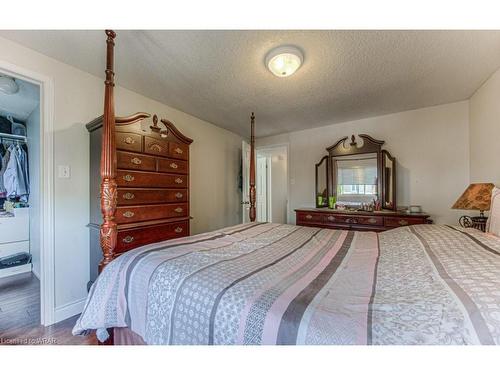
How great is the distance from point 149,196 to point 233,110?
1607 millimetres

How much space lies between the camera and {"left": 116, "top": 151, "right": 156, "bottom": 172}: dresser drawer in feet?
Result: 6.10

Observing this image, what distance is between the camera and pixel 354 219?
2.90 metres

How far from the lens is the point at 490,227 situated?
1.54 m

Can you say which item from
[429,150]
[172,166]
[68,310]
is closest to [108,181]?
[172,166]

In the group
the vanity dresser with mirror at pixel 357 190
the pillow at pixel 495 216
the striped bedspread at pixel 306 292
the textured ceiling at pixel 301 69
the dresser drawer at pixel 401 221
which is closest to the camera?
the striped bedspread at pixel 306 292

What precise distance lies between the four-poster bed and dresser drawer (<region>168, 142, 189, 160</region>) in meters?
1.01

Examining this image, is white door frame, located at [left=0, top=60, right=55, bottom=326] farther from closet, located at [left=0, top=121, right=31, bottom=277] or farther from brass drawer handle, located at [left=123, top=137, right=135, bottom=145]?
closet, located at [left=0, top=121, right=31, bottom=277]

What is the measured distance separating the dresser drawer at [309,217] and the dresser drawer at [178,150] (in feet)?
6.35

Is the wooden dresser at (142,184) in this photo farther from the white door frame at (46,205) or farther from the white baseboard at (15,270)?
the white baseboard at (15,270)

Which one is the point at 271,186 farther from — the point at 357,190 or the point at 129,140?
the point at 129,140

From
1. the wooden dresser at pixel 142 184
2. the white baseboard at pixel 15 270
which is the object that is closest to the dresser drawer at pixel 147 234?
the wooden dresser at pixel 142 184

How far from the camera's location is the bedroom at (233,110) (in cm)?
158

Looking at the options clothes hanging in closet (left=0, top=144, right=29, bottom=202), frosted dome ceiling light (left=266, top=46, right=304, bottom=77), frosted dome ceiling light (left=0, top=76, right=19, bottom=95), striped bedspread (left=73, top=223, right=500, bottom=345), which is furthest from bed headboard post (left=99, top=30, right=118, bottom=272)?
clothes hanging in closet (left=0, top=144, right=29, bottom=202)
